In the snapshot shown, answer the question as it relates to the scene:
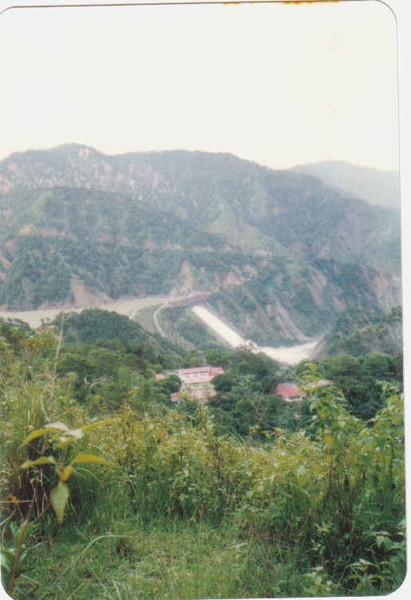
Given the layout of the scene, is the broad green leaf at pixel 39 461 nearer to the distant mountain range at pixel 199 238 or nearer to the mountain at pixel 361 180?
the distant mountain range at pixel 199 238

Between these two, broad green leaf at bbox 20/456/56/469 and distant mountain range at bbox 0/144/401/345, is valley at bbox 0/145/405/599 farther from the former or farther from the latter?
broad green leaf at bbox 20/456/56/469

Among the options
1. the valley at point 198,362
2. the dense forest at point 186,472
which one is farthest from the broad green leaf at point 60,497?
the valley at point 198,362

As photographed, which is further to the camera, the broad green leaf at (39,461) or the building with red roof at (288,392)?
the building with red roof at (288,392)

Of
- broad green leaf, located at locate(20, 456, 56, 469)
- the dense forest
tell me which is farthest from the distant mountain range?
broad green leaf, located at locate(20, 456, 56, 469)

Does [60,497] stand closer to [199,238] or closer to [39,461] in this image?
[39,461]

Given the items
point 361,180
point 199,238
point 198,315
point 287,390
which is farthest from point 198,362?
point 361,180

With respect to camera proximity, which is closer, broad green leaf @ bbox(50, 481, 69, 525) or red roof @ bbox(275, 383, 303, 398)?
broad green leaf @ bbox(50, 481, 69, 525)
